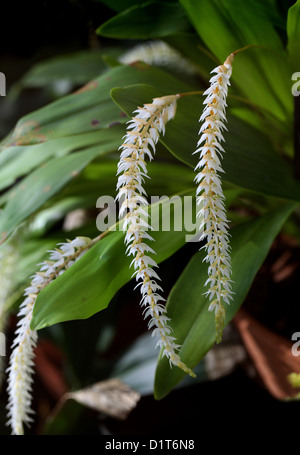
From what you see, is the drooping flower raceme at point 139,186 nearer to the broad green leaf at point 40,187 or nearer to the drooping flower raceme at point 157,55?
the broad green leaf at point 40,187

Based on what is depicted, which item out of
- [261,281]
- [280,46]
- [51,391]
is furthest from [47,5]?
[51,391]

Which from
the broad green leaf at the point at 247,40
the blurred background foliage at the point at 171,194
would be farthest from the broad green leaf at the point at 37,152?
the broad green leaf at the point at 247,40

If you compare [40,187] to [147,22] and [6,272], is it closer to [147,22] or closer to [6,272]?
[6,272]

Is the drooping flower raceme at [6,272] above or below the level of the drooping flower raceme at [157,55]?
below

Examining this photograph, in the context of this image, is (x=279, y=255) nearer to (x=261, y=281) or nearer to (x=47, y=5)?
(x=261, y=281)

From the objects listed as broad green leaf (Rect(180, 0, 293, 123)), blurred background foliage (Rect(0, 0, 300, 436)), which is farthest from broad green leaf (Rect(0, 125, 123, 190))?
broad green leaf (Rect(180, 0, 293, 123))

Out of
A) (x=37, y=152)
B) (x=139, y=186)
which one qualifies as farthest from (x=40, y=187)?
(x=139, y=186)
